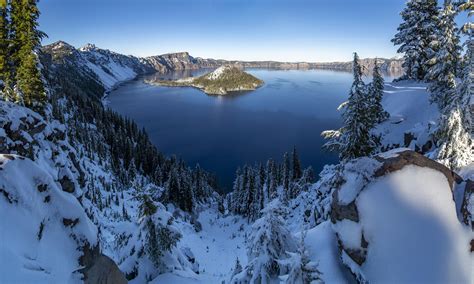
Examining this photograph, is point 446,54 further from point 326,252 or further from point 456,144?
point 326,252

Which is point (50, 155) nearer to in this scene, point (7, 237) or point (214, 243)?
point (7, 237)

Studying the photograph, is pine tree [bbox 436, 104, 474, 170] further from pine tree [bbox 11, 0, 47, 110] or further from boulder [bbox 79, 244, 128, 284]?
pine tree [bbox 11, 0, 47, 110]

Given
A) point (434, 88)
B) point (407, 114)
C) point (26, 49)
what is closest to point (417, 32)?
point (407, 114)

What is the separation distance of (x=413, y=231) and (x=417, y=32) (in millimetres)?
34655

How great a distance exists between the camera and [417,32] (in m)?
33.7

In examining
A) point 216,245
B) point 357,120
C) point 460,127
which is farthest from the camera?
point 216,245

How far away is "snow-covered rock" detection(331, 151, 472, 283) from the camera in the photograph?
330 inches

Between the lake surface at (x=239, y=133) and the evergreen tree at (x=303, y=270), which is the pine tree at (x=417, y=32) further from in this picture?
the lake surface at (x=239, y=133)

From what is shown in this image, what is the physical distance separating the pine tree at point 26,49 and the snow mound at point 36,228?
967 inches

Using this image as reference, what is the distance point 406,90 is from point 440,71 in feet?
39.6

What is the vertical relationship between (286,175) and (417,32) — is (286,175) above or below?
below

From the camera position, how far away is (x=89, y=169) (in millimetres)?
47625

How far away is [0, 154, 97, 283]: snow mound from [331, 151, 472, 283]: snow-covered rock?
31.9 ft

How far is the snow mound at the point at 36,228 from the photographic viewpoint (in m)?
7.76
